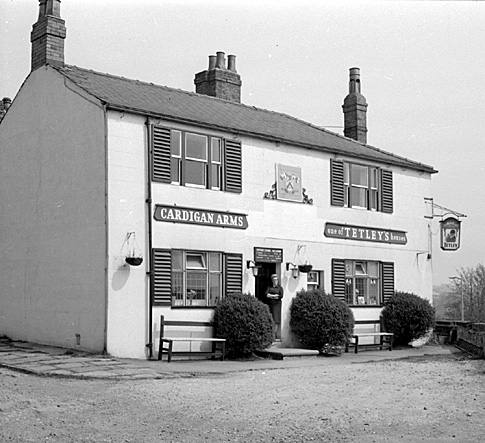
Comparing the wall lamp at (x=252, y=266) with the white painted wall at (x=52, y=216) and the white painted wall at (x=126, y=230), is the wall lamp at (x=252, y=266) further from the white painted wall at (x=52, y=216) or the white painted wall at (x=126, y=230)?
the white painted wall at (x=52, y=216)

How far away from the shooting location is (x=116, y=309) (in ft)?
60.0

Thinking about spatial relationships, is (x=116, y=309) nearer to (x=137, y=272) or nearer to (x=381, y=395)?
(x=137, y=272)

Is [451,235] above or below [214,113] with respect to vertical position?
below

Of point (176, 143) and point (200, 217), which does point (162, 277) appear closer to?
point (200, 217)

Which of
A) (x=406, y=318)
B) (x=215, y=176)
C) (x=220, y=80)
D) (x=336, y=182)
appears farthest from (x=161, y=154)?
(x=406, y=318)

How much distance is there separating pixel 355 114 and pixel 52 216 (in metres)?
13.6

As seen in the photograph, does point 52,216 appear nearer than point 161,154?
No

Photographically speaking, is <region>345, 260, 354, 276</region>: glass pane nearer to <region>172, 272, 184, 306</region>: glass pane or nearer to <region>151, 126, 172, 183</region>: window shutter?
<region>172, 272, 184, 306</region>: glass pane

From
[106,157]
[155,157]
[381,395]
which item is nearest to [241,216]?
[155,157]

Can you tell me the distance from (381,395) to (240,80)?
658 inches

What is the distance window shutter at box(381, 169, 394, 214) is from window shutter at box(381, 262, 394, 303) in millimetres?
1920

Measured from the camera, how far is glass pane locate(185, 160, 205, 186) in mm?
20391

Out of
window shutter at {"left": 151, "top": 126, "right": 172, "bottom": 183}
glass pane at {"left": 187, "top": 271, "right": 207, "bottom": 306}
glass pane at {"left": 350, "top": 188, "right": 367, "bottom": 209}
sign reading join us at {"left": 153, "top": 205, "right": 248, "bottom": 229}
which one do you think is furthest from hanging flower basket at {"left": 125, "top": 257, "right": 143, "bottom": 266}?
glass pane at {"left": 350, "top": 188, "right": 367, "bottom": 209}

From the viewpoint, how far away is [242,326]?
19703 millimetres
